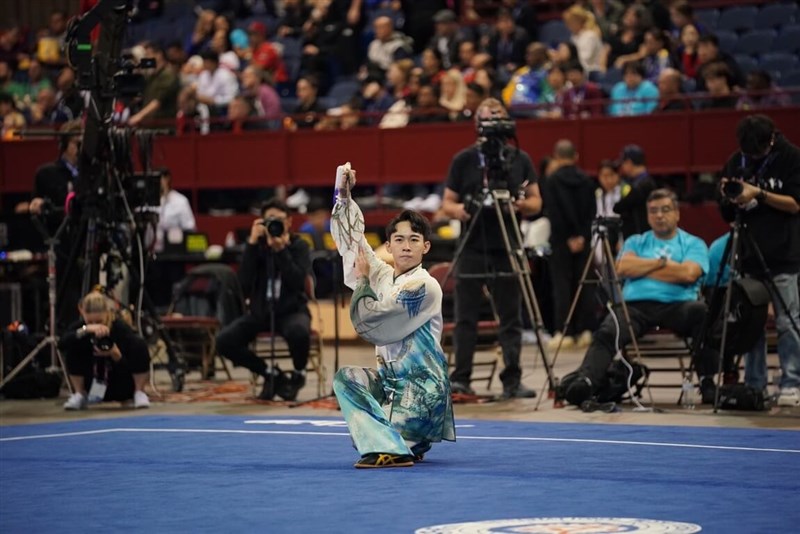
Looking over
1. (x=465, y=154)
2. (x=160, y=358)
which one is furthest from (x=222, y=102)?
(x=465, y=154)

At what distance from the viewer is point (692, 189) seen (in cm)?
1728

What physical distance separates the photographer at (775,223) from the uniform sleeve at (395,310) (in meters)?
3.42

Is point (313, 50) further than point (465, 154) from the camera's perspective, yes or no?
Yes

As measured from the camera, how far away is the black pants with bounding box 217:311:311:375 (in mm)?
12211

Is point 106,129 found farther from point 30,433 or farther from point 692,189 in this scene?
point 692,189

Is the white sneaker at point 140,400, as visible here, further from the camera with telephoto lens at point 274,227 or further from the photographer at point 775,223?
the photographer at point 775,223

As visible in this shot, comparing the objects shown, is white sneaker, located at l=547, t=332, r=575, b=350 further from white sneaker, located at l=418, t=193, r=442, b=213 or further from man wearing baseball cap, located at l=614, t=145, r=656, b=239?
white sneaker, located at l=418, t=193, r=442, b=213

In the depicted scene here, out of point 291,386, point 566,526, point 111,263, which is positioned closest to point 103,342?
point 111,263

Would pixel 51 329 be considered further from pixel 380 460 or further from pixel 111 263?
pixel 380 460

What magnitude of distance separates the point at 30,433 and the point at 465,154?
4.01 meters

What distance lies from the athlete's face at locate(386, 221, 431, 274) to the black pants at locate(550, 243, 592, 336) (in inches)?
314

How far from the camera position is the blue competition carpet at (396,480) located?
6.51 m

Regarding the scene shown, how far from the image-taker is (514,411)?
11297 millimetres

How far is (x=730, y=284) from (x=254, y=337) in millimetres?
3893
